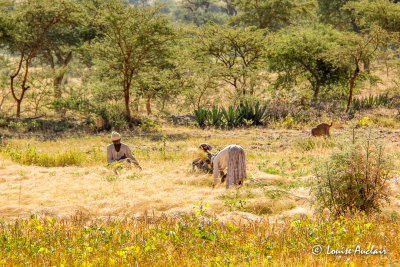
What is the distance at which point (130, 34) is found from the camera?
16266 mm

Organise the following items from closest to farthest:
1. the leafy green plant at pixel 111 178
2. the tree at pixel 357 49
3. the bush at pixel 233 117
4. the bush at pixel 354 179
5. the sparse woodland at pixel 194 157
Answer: the sparse woodland at pixel 194 157, the bush at pixel 354 179, the leafy green plant at pixel 111 178, the bush at pixel 233 117, the tree at pixel 357 49

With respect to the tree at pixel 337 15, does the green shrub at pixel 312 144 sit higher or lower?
lower

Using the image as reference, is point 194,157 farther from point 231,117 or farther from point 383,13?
point 383,13

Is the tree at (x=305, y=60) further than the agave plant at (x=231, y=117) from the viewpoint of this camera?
Yes

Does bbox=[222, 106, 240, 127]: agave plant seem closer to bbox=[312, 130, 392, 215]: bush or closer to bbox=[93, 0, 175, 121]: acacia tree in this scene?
bbox=[93, 0, 175, 121]: acacia tree

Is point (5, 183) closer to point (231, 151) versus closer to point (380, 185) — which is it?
point (231, 151)

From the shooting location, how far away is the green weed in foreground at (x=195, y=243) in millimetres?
3559

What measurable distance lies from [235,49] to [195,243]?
18.3 metres

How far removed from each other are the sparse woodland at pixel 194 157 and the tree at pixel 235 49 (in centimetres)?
9

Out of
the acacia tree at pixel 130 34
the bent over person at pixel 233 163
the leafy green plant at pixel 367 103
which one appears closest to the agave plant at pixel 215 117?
the acacia tree at pixel 130 34

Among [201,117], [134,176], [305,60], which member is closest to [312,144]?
[134,176]

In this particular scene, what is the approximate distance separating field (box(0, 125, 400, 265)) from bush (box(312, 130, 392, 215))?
9.1 inches

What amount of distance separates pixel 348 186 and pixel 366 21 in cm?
2295

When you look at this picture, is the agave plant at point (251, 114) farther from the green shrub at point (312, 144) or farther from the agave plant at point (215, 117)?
the green shrub at point (312, 144)
